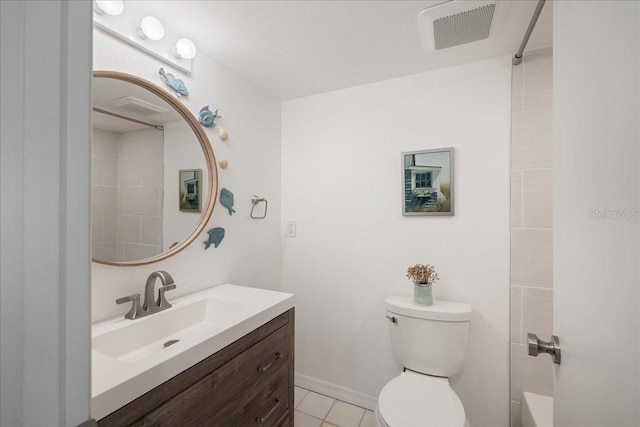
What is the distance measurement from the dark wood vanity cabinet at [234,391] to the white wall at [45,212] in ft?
1.58

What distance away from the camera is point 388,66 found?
170 cm

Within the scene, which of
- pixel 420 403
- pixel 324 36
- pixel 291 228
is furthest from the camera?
pixel 291 228

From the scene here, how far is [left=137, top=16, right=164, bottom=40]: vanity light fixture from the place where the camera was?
1.19 meters

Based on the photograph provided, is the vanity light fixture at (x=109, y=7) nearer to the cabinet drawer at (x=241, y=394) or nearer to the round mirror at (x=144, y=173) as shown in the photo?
the round mirror at (x=144, y=173)

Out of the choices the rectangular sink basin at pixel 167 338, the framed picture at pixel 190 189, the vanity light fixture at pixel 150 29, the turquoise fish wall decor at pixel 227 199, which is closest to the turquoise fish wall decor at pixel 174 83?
the vanity light fixture at pixel 150 29

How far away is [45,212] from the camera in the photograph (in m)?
0.32

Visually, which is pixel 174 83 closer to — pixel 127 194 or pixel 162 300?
pixel 127 194

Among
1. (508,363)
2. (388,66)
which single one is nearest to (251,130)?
(388,66)

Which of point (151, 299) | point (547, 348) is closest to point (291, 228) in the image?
point (151, 299)

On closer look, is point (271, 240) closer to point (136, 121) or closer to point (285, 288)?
point (285, 288)

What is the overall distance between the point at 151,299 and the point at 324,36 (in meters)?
1.49

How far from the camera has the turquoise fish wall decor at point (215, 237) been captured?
5.10ft

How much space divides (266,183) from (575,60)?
1.71 m

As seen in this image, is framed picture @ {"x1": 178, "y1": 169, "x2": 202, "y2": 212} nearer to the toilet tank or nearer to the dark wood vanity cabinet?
the dark wood vanity cabinet
